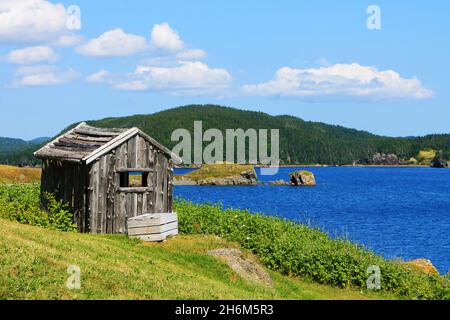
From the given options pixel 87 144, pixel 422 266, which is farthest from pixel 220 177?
pixel 87 144

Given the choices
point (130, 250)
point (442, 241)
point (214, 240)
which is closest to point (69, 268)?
point (130, 250)

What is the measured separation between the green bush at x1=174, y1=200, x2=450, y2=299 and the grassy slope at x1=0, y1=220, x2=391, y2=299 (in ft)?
2.75

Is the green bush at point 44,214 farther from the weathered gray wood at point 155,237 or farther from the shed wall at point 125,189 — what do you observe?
the weathered gray wood at point 155,237

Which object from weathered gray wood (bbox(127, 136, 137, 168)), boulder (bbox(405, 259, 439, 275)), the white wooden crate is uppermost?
weathered gray wood (bbox(127, 136, 137, 168))

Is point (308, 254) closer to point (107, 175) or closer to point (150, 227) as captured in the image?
point (150, 227)

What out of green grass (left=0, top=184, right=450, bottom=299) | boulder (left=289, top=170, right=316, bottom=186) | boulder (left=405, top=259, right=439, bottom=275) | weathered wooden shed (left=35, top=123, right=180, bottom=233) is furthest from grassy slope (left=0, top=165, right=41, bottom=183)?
boulder (left=289, top=170, right=316, bottom=186)

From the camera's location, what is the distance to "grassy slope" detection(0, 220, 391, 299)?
15203 millimetres

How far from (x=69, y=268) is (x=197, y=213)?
15.3 meters

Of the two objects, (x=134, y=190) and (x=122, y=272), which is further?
(x=134, y=190)

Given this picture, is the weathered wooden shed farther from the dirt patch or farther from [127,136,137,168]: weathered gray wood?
the dirt patch

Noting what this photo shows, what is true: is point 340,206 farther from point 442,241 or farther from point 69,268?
point 69,268

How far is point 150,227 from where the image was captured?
86.9 feet

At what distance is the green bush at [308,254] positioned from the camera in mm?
24594

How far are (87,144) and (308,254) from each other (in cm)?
1155
